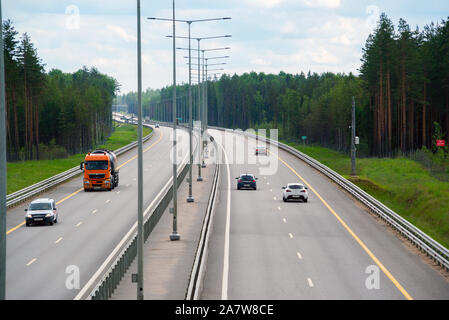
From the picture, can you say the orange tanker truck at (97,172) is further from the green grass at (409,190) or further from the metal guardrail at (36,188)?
the green grass at (409,190)

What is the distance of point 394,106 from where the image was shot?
113562 mm

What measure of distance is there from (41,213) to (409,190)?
105ft

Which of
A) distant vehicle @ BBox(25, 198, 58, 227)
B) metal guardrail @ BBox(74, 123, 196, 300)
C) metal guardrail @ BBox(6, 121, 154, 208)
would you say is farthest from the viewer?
metal guardrail @ BBox(6, 121, 154, 208)

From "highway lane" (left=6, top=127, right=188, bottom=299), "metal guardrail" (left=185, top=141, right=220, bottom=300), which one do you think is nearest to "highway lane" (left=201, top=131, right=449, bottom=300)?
"metal guardrail" (left=185, top=141, right=220, bottom=300)

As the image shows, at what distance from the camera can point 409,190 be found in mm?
62969

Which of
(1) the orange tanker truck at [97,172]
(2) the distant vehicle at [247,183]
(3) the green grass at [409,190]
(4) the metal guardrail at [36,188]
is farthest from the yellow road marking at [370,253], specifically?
(4) the metal guardrail at [36,188]

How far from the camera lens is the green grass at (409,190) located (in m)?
50.0

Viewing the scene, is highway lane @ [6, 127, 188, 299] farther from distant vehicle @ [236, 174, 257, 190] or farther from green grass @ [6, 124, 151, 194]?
distant vehicle @ [236, 174, 257, 190]

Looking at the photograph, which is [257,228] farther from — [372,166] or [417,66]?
[417,66]

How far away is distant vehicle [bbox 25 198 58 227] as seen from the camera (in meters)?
44.2

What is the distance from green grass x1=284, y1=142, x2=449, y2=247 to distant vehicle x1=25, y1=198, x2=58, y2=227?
22.3m

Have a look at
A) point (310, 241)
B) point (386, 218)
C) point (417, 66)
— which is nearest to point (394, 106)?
point (417, 66)

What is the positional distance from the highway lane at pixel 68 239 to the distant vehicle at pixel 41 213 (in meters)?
0.50
